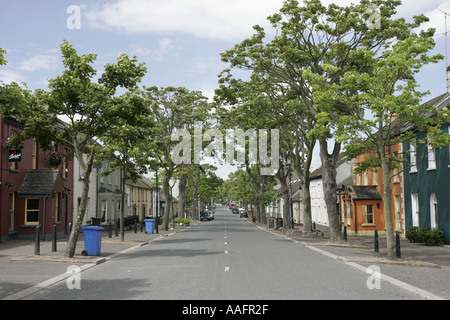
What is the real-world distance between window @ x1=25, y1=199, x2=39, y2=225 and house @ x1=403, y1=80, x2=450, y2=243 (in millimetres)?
Result: 21288

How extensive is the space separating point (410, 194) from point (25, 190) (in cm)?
2340

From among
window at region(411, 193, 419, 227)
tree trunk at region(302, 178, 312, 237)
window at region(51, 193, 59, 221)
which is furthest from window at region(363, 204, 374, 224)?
window at region(51, 193, 59, 221)

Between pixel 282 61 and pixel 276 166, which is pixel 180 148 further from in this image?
pixel 282 61

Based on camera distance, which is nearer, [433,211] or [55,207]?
[433,211]

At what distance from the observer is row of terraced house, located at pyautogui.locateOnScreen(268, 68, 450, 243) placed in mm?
24500

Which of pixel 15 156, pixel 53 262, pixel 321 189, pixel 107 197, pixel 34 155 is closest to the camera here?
pixel 53 262

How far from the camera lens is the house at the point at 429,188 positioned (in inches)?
957

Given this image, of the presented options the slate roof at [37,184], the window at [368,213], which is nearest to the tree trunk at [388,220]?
the slate roof at [37,184]

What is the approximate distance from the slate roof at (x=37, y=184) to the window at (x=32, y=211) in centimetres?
77

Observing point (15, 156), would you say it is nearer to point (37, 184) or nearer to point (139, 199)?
point (37, 184)

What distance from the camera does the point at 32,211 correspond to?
28.6 metres

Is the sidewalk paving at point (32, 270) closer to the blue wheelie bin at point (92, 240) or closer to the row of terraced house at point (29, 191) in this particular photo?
the blue wheelie bin at point (92, 240)

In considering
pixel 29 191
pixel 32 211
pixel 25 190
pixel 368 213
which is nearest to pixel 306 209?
pixel 368 213

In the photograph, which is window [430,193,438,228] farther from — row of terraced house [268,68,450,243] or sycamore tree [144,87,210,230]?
sycamore tree [144,87,210,230]
